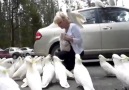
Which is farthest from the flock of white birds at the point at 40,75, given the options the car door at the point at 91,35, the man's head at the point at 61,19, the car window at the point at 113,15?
the car window at the point at 113,15

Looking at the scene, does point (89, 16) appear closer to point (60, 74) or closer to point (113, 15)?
point (113, 15)

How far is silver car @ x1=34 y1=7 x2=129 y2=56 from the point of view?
7.71 m

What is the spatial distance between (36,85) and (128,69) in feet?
4.06

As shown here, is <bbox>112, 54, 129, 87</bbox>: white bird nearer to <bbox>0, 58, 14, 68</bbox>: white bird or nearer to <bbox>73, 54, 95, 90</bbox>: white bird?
<bbox>73, 54, 95, 90</bbox>: white bird

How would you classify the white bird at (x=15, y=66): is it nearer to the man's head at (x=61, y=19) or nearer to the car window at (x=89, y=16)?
the man's head at (x=61, y=19)

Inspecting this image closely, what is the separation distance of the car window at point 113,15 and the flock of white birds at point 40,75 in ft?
8.59

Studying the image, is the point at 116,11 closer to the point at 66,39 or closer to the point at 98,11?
the point at 98,11

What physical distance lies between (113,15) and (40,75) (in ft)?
11.5

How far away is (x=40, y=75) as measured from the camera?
5074 mm

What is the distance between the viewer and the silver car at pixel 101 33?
7711 mm

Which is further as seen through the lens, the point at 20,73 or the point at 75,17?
the point at 75,17

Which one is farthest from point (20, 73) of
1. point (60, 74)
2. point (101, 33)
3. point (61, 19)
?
point (101, 33)

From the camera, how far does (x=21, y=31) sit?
47.2 m

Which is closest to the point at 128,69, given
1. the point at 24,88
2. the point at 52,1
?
the point at 24,88
